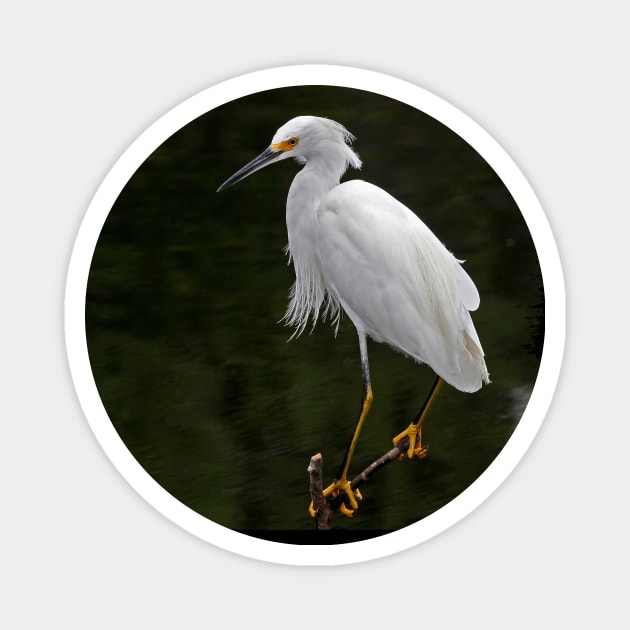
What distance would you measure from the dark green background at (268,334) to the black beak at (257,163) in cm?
5

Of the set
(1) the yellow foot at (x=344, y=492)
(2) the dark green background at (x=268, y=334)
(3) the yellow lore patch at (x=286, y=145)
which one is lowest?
(1) the yellow foot at (x=344, y=492)

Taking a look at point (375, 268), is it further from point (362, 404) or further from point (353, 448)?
point (353, 448)

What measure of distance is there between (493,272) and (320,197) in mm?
481

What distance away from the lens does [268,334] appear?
221 cm

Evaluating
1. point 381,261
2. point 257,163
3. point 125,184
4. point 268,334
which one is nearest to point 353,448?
point 268,334

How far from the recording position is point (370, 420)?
7.38ft

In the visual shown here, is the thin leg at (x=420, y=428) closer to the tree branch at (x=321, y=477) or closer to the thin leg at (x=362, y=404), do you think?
the tree branch at (x=321, y=477)

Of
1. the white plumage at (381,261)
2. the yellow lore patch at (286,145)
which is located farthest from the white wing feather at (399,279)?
the yellow lore patch at (286,145)

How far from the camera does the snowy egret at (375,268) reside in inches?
85.9

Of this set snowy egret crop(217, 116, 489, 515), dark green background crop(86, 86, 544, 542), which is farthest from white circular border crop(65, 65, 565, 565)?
snowy egret crop(217, 116, 489, 515)

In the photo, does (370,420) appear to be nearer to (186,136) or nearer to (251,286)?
(251,286)

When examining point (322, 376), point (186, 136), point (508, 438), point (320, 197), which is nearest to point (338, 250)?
point (320, 197)

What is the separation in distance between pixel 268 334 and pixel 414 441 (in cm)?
46

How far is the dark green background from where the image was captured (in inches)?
85.3
